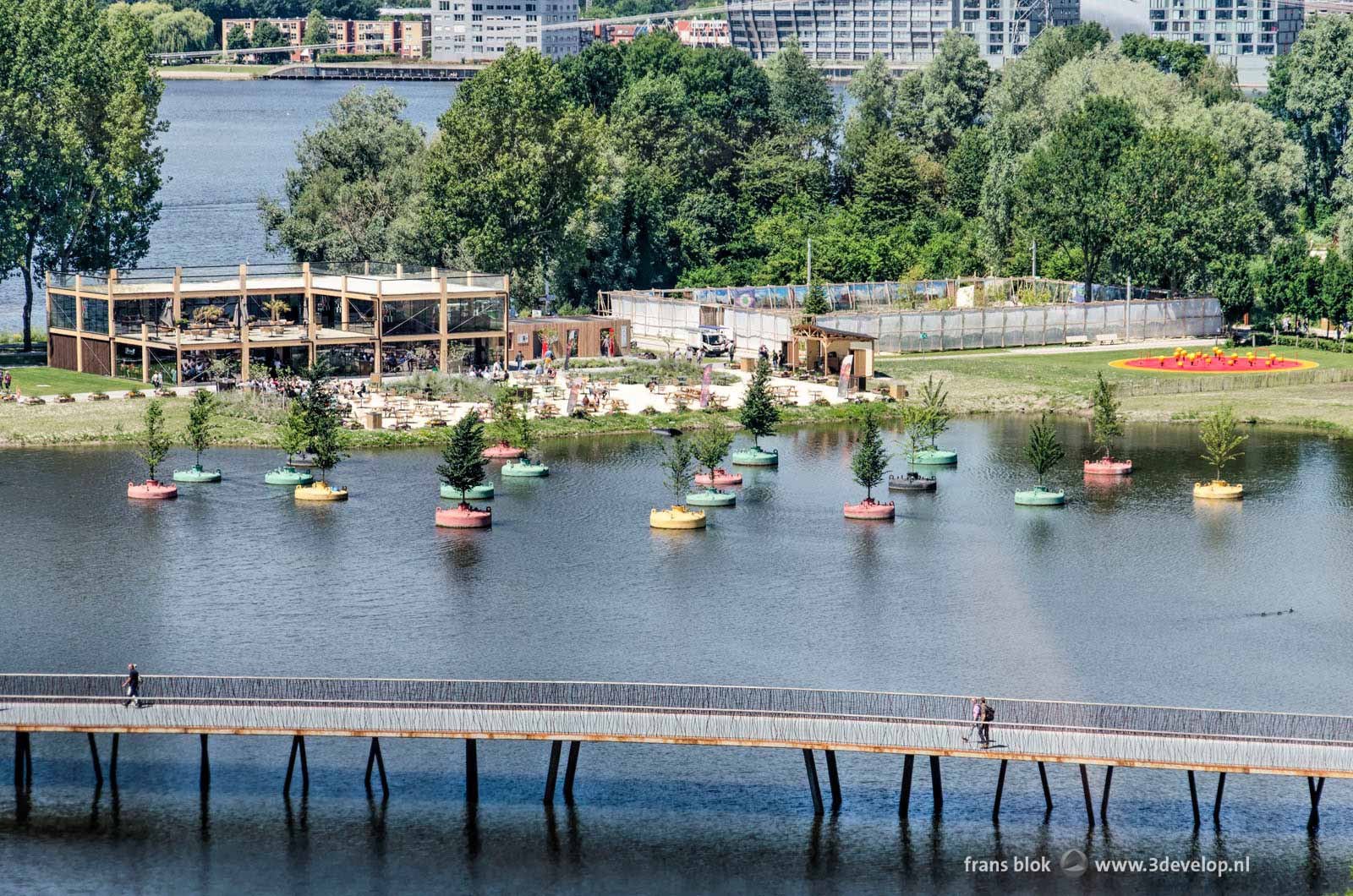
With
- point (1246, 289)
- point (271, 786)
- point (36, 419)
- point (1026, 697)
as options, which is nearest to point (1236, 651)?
point (1026, 697)

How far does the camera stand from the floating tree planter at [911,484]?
348ft

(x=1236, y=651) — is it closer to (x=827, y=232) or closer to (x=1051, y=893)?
(x=1051, y=893)

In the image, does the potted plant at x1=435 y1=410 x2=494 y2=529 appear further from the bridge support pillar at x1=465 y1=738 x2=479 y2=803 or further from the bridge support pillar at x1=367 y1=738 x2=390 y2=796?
the bridge support pillar at x1=465 y1=738 x2=479 y2=803

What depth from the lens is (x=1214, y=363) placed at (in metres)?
142

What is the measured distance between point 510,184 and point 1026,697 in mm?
87921

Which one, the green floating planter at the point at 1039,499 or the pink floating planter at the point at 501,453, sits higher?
the pink floating planter at the point at 501,453

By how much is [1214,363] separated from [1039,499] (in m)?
44.3

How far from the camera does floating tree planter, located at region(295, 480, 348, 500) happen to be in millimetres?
101688

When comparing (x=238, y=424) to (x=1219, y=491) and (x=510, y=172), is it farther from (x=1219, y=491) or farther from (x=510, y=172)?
(x=1219, y=491)

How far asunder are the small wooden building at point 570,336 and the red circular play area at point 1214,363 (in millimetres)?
34198

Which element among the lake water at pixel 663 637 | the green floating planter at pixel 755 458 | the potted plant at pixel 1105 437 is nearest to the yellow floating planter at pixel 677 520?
the lake water at pixel 663 637

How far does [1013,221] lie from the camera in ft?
574

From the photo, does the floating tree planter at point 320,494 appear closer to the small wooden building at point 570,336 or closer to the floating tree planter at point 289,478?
the floating tree planter at point 289,478

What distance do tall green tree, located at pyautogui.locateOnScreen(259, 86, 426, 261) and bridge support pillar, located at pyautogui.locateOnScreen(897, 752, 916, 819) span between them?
101063 mm
